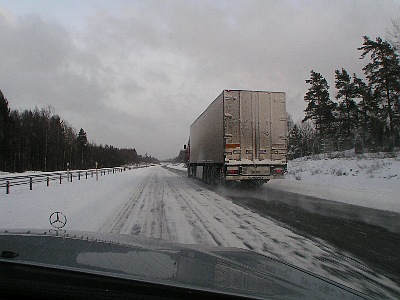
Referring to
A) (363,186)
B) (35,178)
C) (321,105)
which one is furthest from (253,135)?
(321,105)

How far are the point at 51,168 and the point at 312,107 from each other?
62640 mm

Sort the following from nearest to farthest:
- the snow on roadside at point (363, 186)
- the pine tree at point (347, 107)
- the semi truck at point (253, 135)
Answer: the snow on roadside at point (363, 186), the semi truck at point (253, 135), the pine tree at point (347, 107)

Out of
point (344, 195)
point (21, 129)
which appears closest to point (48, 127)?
point (21, 129)

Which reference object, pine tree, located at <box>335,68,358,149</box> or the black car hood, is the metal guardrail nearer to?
the black car hood

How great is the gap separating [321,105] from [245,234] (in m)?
45.1

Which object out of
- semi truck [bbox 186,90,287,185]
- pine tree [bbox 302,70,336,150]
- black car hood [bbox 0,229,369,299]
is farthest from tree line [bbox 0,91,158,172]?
black car hood [bbox 0,229,369,299]

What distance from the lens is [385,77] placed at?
36.6 meters

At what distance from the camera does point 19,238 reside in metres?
2.76

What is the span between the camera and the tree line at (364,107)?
36344 millimetres

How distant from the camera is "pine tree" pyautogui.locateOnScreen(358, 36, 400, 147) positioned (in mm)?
35812

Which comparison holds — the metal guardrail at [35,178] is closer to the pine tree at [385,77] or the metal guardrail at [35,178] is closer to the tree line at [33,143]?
the pine tree at [385,77]

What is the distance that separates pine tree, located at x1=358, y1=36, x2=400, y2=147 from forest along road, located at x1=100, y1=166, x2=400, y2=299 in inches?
1302

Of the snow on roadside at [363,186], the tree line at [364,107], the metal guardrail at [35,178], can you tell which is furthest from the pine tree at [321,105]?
the metal guardrail at [35,178]

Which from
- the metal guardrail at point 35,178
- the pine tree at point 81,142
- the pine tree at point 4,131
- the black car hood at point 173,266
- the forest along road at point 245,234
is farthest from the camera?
the pine tree at point 81,142
